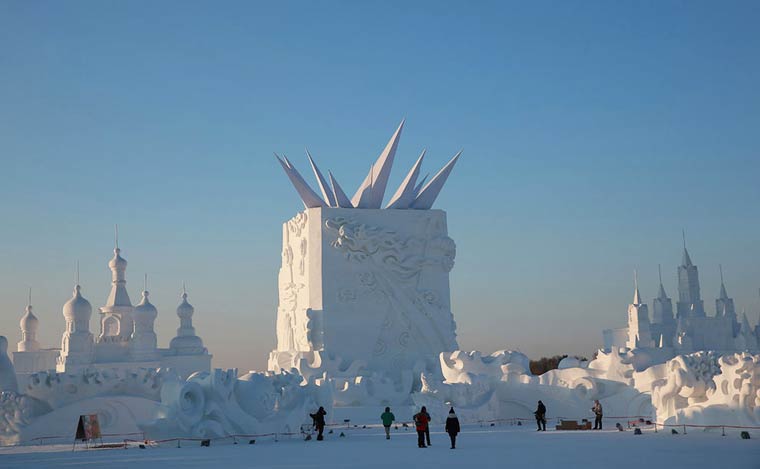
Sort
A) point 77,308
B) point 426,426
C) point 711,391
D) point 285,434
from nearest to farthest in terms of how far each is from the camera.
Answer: point 426,426
point 711,391
point 285,434
point 77,308

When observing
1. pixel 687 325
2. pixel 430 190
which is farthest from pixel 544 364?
pixel 430 190

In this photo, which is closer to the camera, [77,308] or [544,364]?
[77,308]

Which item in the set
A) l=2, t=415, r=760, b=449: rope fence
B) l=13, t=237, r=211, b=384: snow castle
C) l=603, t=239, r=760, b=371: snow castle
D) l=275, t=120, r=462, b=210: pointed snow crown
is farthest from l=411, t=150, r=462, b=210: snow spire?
l=603, t=239, r=760, b=371: snow castle

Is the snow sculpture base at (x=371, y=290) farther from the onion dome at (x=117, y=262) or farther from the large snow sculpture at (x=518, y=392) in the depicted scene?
the onion dome at (x=117, y=262)

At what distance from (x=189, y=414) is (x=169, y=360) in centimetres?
2760

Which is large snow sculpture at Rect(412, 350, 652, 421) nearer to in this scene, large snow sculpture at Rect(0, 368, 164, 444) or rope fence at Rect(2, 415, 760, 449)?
rope fence at Rect(2, 415, 760, 449)

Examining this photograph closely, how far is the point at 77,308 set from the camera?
4381 cm

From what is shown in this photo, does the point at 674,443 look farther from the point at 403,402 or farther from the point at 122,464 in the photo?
the point at 403,402

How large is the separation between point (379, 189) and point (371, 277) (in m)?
3.07

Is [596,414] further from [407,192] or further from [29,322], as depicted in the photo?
[29,322]

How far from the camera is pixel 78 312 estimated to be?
43.8 metres

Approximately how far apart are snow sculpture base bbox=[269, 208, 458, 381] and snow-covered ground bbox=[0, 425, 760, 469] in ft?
36.8

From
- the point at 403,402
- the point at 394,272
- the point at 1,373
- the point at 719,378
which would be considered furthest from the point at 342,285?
the point at 719,378

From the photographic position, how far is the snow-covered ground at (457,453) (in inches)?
525
